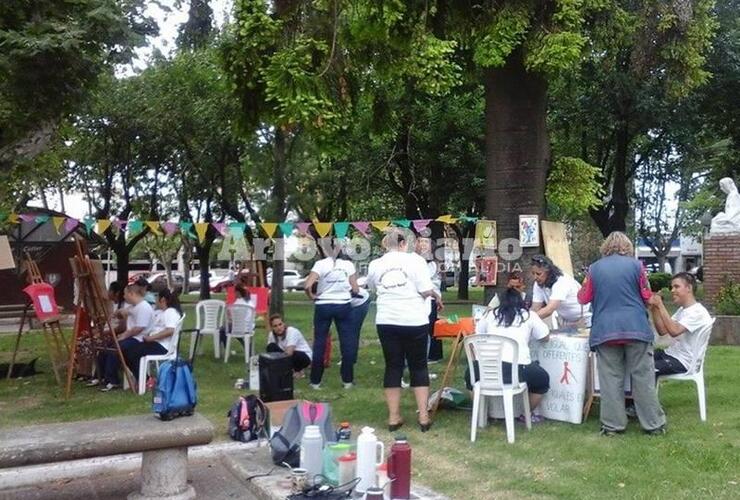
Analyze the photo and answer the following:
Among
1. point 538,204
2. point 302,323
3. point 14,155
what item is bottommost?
point 302,323

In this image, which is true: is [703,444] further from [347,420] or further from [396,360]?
[347,420]

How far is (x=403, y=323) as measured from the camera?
21.1 ft

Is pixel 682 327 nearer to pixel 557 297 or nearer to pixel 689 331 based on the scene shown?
pixel 689 331

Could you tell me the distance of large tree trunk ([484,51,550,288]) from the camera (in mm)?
9227

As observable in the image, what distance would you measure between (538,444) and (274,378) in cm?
249

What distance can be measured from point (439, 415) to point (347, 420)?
845mm

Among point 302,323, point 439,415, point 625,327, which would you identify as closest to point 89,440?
point 439,415

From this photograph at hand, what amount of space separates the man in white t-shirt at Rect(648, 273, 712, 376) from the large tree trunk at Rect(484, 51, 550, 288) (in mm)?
2644

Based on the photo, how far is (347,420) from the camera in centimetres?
699

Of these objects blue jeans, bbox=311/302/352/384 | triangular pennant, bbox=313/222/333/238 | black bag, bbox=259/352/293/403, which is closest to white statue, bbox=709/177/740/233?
triangular pennant, bbox=313/222/333/238

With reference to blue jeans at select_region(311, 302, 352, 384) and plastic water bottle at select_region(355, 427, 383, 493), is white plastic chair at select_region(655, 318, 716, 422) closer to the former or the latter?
plastic water bottle at select_region(355, 427, 383, 493)

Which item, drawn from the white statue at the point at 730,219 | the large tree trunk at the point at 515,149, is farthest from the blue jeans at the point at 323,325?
the white statue at the point at 730,219

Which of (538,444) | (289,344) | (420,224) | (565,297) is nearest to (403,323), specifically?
(538,444)

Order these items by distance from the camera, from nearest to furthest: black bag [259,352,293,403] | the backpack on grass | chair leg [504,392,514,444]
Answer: the backpack on grass → chair leg [504,392,514,444] → black bag [259,352,293,403]
